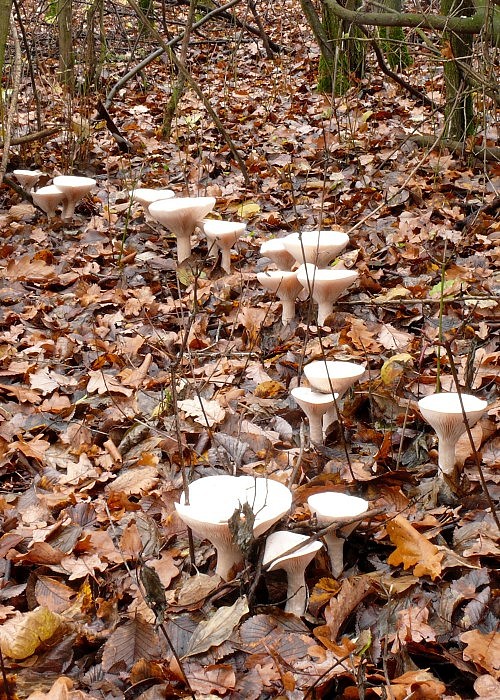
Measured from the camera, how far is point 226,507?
6.97ft

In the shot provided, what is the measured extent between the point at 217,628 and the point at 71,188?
4.85 meters

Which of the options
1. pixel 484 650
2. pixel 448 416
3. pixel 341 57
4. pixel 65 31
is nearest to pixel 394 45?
pixel 341 57

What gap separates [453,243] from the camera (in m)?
4.98

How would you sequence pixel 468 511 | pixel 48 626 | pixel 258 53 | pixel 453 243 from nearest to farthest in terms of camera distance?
pixel 48 626 → pixel 468 511 → pixel 453 243 → pixel 258 53

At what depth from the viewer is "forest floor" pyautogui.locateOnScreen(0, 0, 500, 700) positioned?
6.82ft

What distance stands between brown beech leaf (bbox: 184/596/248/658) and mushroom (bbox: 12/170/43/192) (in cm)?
551

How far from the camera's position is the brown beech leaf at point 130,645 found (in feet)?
6.93

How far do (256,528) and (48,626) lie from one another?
2.56 ft

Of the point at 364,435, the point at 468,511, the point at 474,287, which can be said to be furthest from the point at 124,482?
the point at 474,287

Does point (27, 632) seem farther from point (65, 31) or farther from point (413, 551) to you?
point (65, 31)

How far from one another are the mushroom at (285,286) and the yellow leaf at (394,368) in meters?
0.85

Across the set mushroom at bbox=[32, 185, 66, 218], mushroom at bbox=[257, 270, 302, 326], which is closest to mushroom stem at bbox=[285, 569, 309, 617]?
mushroom at bbox=[257, 270, 302, 326]

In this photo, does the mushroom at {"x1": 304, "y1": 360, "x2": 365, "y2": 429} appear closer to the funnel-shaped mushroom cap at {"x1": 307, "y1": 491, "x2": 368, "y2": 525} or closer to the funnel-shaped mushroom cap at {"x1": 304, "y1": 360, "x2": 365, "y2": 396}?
the funnel-shaped mushroom cap at {"x1": 304, "y1": 360, "x2": 365, "y2": 396}

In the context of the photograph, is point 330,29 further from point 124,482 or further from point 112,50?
point 124,482
